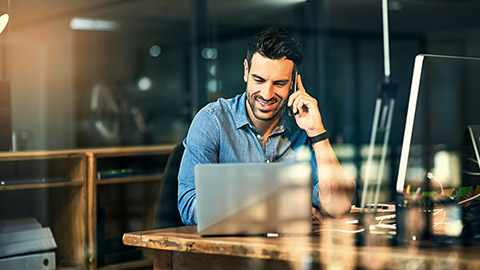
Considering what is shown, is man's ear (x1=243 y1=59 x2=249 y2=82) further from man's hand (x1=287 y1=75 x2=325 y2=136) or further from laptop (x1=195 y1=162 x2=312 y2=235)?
laptop (x1=195 y1=162 x2=312 y2=235)

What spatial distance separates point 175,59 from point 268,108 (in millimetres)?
1929

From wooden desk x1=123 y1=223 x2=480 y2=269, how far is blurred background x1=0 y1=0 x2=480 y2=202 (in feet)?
3.05

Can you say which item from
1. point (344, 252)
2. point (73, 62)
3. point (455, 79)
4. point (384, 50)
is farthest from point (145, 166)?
point (344, 252)

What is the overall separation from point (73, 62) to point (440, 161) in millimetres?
2098

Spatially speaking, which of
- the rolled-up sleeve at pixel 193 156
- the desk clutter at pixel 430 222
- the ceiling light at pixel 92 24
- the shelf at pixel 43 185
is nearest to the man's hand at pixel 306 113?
the rolled-up sleeve at pixel 193 156

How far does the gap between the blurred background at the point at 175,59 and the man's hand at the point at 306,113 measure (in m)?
0.26

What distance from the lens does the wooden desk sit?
60.4 inches

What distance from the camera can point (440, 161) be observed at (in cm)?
317

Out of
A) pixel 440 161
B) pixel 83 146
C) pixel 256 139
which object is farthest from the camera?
pixel 83 146

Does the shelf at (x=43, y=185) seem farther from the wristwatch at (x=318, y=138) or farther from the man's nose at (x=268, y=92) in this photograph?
the wristwatch at (x=318, y=138)

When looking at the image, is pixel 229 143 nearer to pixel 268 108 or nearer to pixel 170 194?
pixel 268 108

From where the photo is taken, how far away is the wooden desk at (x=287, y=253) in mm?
1533

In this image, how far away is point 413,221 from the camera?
1692 mm

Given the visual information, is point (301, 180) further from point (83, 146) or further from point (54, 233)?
point (83, 146)
